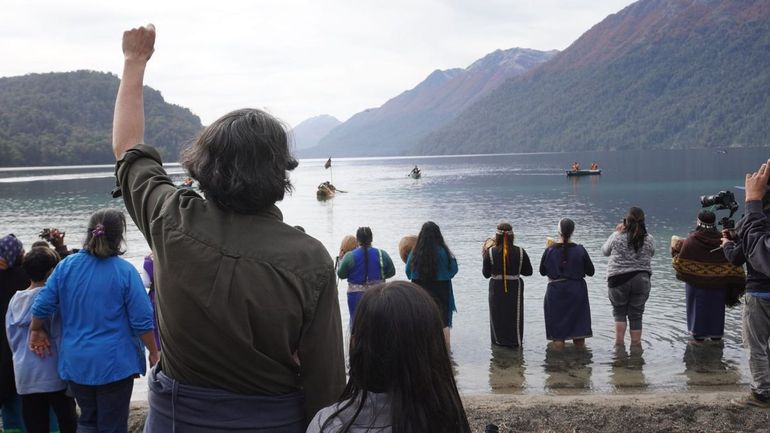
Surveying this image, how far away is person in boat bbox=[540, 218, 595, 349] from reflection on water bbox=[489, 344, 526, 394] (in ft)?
2.24

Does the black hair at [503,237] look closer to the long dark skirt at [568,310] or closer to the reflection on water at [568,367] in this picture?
the long dark skirt at [568,310]

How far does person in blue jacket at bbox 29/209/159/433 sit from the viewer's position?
→ 439 centimetres

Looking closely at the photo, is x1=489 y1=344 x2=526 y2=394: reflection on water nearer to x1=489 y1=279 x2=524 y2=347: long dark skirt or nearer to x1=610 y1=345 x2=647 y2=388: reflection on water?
x1=489 y1=279 x2=524 y2=347: long dark skirt

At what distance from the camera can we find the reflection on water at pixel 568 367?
8.29 metres

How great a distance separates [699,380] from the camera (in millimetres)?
8242

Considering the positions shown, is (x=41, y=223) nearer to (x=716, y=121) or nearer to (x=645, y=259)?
(x=645, y=259)

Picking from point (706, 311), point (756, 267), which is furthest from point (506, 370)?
point (756, 267)

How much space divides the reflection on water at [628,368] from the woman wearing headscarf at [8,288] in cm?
640

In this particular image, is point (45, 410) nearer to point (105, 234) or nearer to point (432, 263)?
point (105, 234)

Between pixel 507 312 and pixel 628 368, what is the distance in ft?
5.98

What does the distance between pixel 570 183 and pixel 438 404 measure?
65.7m

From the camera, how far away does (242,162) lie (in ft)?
7.16

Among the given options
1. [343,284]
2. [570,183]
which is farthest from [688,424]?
[570,183]

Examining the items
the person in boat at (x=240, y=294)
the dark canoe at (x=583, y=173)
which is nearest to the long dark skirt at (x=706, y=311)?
the person in boat at (x=240, y=294)
